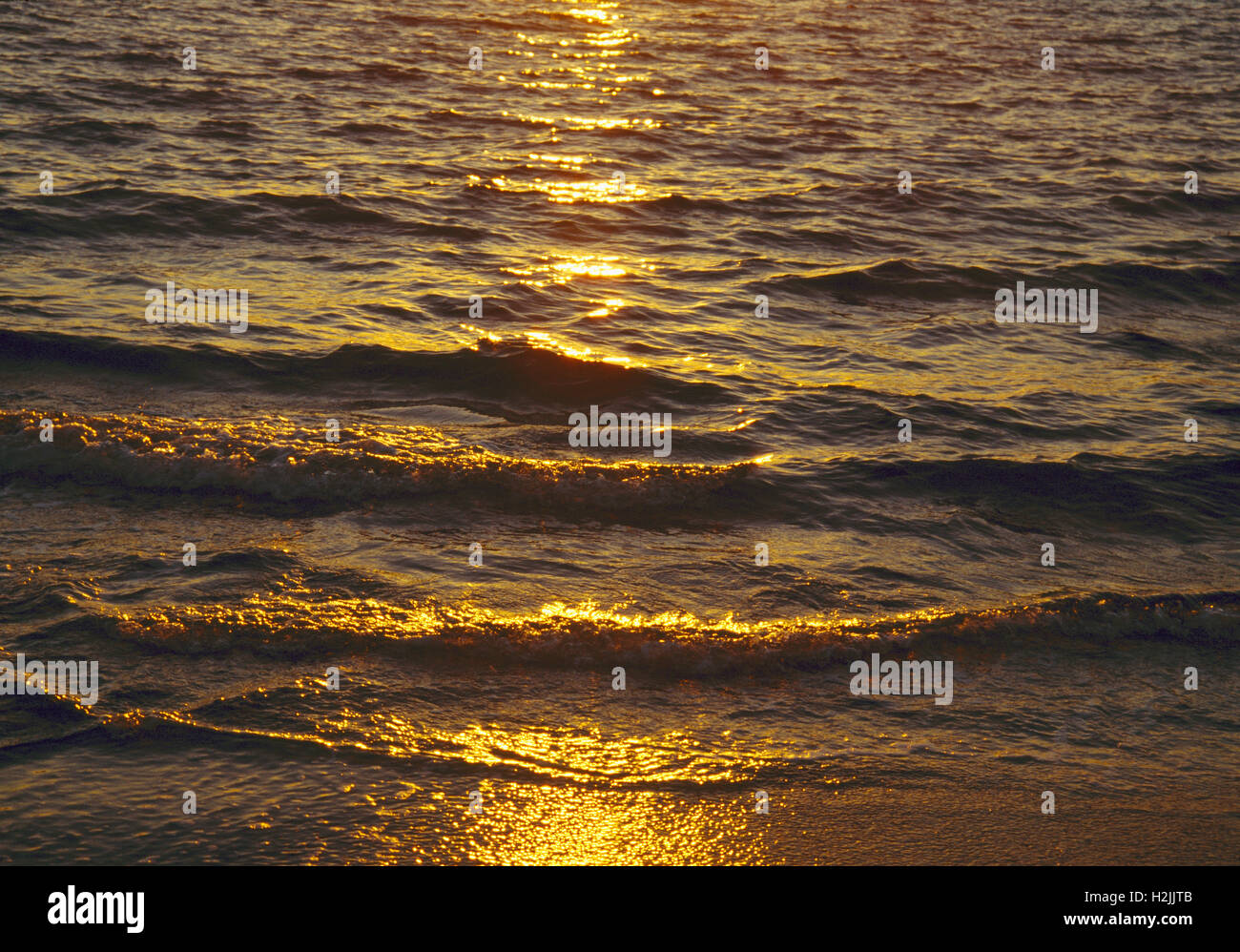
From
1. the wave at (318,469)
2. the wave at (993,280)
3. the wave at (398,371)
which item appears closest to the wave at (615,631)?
the wave at (318,469)

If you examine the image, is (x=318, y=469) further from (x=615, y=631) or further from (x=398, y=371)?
(x=615, y=631)

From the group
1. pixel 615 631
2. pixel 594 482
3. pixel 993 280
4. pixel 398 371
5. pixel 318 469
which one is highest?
pixel 993 280

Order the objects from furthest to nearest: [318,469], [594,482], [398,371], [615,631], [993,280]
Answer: [993,280] < [398,371] < [594,482] < [318,469] < [615,631]

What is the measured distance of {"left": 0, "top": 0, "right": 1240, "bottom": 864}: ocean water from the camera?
19.1 ft

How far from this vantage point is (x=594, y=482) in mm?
9219

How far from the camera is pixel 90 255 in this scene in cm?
1312

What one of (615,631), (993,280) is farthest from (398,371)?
(993,280)

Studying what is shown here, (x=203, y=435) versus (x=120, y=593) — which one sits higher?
(x=203, y=435)

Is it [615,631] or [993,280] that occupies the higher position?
[993,280]

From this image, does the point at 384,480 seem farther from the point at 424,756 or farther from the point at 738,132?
the point at 738,132

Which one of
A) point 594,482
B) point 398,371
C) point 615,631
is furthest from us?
point 398,371

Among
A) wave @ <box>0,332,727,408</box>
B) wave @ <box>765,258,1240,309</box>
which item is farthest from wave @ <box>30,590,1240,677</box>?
wave @ <box>765,258,1240,309</box>

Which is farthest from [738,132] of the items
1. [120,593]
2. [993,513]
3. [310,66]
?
[120,593]

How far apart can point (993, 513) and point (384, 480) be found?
4.53 metres
